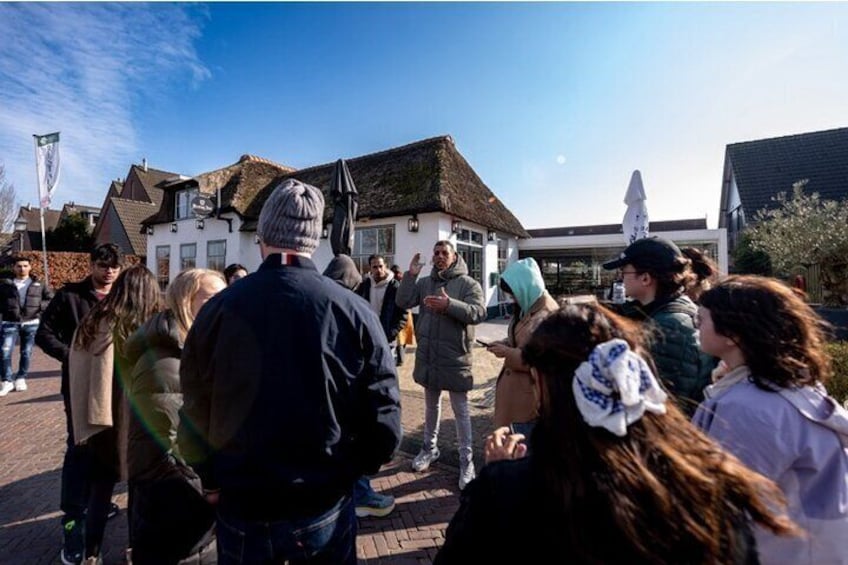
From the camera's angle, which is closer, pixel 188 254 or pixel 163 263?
pixel 188 254

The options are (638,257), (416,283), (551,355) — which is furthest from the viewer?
(416,283)

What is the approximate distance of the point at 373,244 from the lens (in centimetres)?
1320

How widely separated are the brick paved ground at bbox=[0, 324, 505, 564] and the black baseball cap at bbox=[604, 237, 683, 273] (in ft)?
7.29

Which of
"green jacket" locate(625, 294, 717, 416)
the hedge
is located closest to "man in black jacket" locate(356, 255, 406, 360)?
"green jacket" locate(625, 294, 717, 416)

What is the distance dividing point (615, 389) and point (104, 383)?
275cm

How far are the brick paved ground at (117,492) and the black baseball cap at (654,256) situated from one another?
2222mm

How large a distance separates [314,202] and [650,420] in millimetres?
1387

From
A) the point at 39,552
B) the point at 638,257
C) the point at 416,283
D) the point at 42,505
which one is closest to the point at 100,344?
the point at 39,552

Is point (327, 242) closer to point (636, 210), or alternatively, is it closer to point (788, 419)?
point (636, 210)

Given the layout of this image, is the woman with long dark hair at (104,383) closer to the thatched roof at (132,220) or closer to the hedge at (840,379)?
the hedge at (840,379)

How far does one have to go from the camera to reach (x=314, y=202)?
5.64ft

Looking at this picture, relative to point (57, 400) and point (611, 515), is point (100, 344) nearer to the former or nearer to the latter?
point (611, 515)

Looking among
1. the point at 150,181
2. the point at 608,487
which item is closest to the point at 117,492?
the point at 608,487

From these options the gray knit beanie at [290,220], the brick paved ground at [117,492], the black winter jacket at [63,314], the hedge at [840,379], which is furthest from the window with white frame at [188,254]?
the hedge at [840,379]
